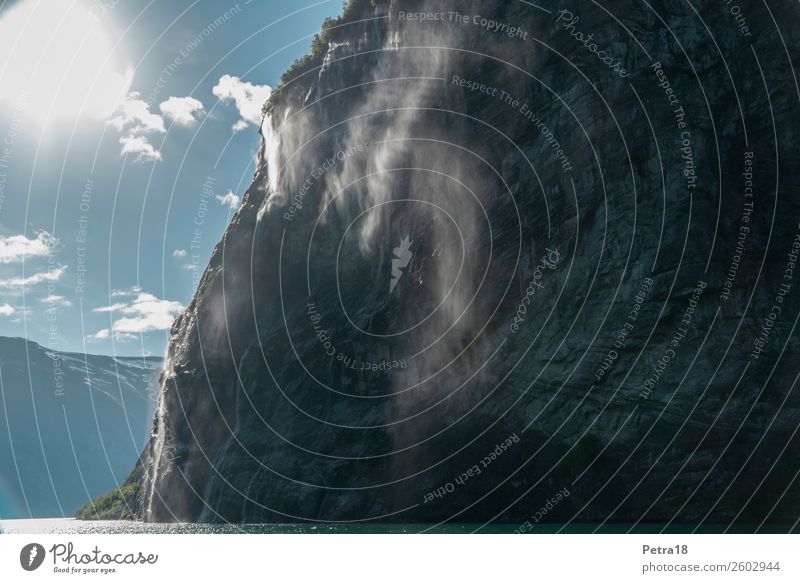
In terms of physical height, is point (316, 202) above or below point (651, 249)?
above

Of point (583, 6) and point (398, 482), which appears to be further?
point (398, 482)

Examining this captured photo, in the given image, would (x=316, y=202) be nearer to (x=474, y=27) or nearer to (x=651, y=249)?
(x=474, y=27)

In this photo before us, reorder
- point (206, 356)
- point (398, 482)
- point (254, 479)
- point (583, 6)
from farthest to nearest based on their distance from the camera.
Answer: point (206, 356) → point (254, 479) → point (398, 482) → point (583, 6)

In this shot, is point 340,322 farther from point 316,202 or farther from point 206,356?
point 206,356

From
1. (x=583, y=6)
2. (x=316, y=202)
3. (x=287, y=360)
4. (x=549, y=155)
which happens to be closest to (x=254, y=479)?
(x=287, y=360)

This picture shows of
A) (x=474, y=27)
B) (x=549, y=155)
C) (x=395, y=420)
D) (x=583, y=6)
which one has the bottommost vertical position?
(x=395, y=420)

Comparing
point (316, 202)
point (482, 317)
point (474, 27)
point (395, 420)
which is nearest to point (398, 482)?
point (395, 420)

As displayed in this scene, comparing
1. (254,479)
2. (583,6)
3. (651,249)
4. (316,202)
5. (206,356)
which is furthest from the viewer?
(206,356)
